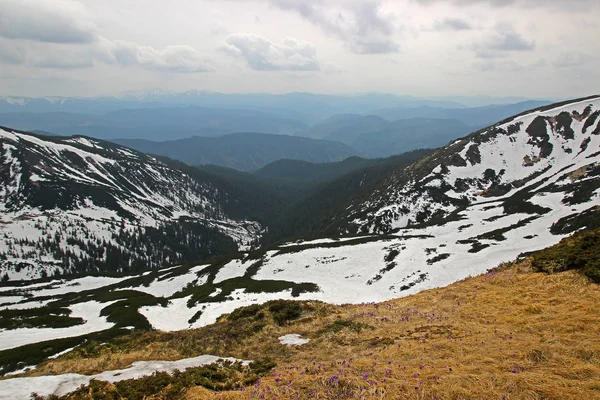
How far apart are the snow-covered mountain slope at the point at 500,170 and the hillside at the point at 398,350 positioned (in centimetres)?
8720

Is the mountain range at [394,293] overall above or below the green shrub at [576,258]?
below

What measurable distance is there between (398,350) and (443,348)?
158 cm

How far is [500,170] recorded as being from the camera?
135 meters

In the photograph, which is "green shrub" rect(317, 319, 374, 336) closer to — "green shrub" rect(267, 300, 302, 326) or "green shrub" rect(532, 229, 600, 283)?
"green shrub" rect(267, 300, 302, 326)

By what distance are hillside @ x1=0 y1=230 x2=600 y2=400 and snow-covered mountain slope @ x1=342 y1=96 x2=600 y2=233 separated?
8720cm

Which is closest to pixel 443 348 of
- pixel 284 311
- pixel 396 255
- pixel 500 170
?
pixel 284 311

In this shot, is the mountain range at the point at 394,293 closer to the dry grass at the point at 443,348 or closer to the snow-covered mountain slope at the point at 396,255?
the dry grass at the point at 443,348

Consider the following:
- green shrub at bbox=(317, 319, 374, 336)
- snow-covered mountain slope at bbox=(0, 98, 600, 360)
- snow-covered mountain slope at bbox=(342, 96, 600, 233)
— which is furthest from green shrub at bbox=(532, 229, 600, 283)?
snow-covered mountain slope at bbox=(342, 96, 600, 233)

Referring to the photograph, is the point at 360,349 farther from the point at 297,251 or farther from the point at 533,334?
the point at 297,251

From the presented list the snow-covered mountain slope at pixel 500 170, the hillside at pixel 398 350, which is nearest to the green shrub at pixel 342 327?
the hillside at pixel 398 350

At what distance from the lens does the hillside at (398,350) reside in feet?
27.0

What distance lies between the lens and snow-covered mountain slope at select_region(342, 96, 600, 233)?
4294 inches

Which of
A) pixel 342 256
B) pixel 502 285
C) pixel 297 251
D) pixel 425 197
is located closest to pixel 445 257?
pixel 342 256

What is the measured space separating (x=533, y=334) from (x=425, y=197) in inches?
4937
